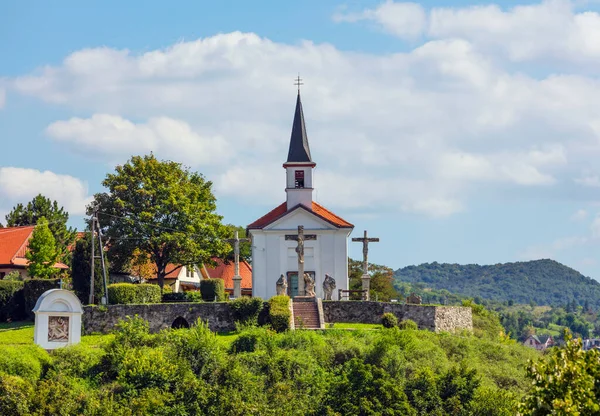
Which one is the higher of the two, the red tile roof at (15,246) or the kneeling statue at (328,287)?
the red tile roof at (15,246)

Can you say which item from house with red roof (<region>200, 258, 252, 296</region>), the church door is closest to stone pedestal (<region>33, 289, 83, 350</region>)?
the church door

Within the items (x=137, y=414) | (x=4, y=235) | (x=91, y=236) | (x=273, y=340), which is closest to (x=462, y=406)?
(x=273, y=340)

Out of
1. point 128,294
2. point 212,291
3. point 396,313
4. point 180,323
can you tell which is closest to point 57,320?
point 128,294

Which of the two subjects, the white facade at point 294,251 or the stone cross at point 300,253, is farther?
the white facade at point 294,251

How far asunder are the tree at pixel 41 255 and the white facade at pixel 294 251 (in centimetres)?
1177

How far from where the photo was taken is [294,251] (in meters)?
56.0

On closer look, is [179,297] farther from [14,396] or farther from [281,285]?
[14,396]

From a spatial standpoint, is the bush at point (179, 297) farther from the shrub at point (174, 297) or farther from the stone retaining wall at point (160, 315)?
the stone retaining wall at point (160, 315)

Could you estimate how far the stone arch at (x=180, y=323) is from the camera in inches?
1857

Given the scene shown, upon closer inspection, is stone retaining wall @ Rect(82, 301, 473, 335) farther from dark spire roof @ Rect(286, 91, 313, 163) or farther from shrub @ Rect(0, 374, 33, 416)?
dark spire roof @ Rect(286, 91, 313, 163)

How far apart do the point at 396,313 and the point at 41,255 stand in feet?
69.0

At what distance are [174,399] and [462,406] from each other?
1065cm

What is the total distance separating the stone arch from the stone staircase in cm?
502

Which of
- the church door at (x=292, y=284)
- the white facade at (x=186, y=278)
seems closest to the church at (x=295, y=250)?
the church door at (x=292, y=284)
